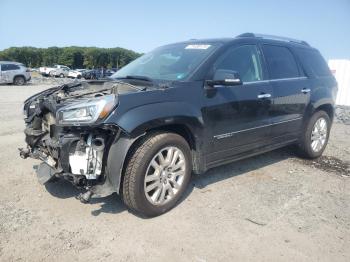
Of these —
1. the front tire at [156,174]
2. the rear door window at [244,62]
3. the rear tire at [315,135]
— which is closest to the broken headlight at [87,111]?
the front tire at [156,174]

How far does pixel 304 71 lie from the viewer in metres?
5.45

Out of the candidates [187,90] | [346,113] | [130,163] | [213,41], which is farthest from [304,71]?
[346,113]

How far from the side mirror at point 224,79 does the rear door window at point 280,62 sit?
1.19 meters

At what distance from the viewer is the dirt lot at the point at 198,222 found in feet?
9.64

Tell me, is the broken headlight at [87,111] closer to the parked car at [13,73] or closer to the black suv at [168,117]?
the black suv at [168,117]

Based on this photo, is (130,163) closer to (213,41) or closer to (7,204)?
(7,204)

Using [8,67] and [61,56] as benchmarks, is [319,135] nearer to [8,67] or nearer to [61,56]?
[8,67]

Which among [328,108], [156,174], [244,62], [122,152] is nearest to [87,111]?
[122,152]

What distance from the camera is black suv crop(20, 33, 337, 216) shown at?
126 inches

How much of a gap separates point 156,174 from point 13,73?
22.0 meters

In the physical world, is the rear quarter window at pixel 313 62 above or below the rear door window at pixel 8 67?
above

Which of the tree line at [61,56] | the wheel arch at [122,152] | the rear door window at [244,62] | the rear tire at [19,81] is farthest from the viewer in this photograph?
the tree line at [61,56]

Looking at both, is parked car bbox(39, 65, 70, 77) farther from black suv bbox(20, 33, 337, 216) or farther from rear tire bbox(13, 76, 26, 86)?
black suv bbox(20, 33, 337, 216)

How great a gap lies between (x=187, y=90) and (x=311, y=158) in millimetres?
3296
